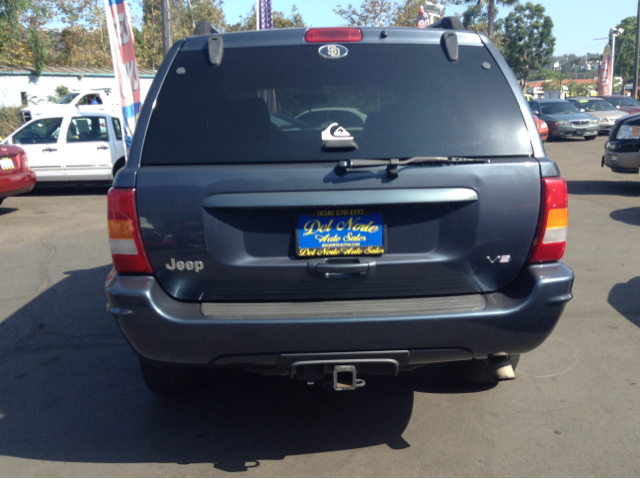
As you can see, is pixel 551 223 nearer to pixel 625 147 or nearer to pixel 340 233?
pixel 340 233

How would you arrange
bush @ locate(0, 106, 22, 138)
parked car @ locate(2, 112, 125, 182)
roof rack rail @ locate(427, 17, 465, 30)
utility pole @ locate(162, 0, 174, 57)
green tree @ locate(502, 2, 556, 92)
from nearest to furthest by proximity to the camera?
roof rack rail @ locate(427, 17, 465, 30), parked car @ locate(2, 112, 125, 182), utility pole @ locate(162, 0, 174, 57), bush @ locate(0, 106, 22, 138), green tree @ locate(502, 2, 556, 92)

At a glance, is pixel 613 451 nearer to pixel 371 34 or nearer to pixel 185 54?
pixel 371 34

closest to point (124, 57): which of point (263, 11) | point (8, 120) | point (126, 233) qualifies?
point (263, 11)

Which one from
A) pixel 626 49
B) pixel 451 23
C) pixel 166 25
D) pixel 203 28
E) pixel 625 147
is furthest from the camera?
pixel 626 49

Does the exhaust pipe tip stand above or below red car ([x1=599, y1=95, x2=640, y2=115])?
above

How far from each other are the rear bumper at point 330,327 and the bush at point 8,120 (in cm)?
2360

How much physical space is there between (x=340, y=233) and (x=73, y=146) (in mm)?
10949

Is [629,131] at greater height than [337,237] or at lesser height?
lesser

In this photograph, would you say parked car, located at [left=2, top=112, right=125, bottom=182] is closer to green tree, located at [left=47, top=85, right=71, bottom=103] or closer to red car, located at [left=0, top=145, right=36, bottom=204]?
red car, located at [left=0, top=145, right=36, bottom=204]

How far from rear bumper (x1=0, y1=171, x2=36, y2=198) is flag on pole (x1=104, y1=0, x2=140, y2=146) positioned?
187 cm

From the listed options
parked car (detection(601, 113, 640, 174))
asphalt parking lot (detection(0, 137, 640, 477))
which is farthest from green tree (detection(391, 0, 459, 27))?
asphalt parking lot (detection(0, 137, 640, 477))

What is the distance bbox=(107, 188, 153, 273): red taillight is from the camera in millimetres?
2785

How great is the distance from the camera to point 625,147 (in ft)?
37.0

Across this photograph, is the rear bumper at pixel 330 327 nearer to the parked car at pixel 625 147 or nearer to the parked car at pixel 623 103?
the parked car at pixel 625 147
